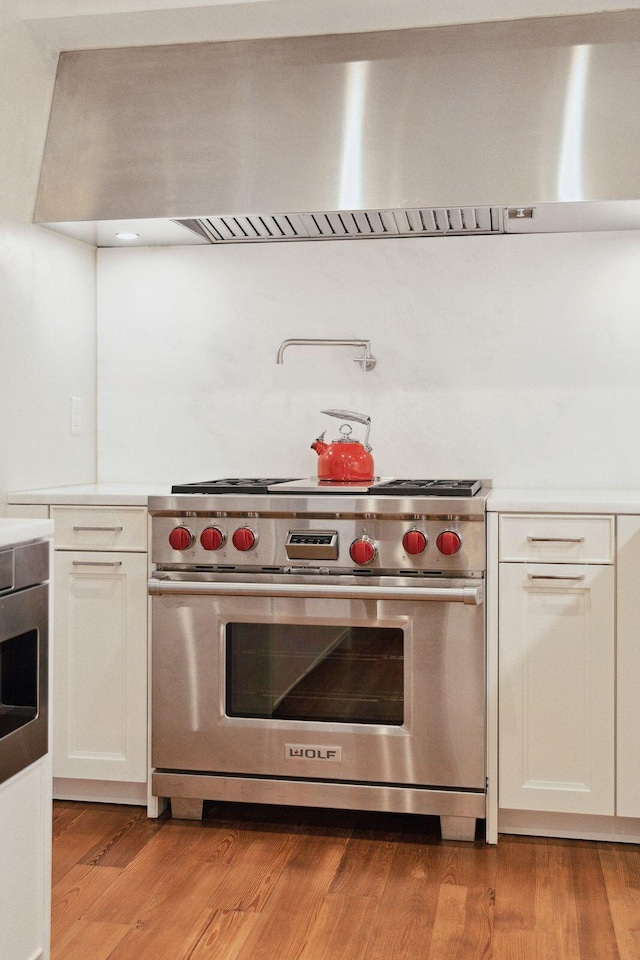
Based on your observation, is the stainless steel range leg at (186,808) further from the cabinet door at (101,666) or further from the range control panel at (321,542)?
the range control panel at (321,542)

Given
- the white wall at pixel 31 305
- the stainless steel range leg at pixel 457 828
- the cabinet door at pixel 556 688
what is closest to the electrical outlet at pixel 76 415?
the white wall at pixel 31 305

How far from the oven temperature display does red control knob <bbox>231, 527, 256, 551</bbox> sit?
0.10 metres

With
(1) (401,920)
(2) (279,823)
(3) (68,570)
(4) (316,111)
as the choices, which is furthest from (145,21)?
(1) (401,920)

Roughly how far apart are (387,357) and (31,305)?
112 centimetres

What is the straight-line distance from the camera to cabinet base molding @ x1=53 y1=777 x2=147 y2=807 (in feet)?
8.77

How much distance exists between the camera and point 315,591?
A: 2447 mm

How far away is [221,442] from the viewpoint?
3172 millimetres

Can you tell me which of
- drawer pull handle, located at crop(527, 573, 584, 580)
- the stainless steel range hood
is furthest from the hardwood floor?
the stainless steel range hood

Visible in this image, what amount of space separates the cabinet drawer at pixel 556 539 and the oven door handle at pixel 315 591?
140 mm

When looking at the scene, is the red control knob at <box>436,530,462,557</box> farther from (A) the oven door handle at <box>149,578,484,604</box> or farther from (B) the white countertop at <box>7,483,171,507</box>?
(B) the white countertop at <box>7,483,171,507</box>

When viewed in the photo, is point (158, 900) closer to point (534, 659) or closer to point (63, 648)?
point (63, 648)

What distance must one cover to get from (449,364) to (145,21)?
53.2 inches

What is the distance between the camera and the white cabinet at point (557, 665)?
2.38m

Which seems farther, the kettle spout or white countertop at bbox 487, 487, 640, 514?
the kettle spout
